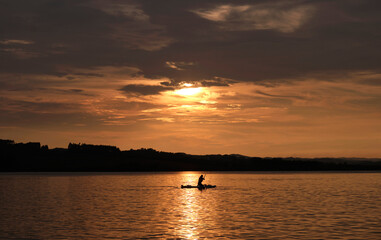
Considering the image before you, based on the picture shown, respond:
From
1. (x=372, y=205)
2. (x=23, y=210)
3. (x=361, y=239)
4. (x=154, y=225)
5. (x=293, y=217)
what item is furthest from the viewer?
(x=372, y=205)

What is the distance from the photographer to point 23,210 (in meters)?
60.5

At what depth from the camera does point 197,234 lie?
3938 centimetres

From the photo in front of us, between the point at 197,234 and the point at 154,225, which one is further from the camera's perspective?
the point at 154,225

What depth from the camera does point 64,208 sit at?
208ft

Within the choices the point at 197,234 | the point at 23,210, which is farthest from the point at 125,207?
the point at 197,234

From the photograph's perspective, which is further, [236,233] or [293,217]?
[293,217]

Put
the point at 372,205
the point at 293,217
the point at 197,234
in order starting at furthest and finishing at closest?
1. the point at 372,205
2. the point at 293,217
3. the point at 197,234

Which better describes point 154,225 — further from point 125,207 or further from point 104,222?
point 125,207

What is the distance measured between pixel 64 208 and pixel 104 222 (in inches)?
696

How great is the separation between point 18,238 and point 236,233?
1717 centimetres

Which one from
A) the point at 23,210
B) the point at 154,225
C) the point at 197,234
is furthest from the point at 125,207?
the point at 197,234

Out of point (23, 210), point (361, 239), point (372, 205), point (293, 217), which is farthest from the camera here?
point (372, 205)

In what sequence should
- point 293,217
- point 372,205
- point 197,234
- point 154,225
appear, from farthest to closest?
point 372,205 → point 293,217 → point 154,225 → point 197,234

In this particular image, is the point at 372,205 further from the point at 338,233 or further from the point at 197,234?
the point at 197,234
